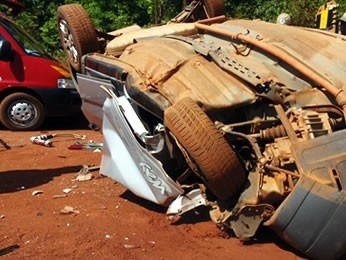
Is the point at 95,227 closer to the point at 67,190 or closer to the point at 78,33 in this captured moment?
the point at 67,190

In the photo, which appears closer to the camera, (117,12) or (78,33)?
(78,33)

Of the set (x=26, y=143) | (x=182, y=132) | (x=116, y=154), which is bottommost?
(x=26, y=143)

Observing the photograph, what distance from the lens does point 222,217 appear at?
480 centimetres

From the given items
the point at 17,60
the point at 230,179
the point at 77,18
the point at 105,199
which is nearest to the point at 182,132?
the point at 230,179

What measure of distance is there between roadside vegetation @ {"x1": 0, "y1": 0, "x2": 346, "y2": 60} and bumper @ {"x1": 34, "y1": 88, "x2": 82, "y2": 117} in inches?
179

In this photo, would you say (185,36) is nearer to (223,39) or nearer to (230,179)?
(223,39)

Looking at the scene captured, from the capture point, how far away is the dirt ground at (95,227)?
179 inches

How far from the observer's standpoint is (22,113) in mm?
9109

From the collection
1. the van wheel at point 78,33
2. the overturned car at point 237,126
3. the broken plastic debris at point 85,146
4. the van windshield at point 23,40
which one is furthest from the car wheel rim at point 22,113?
the overturned car at point 237,126

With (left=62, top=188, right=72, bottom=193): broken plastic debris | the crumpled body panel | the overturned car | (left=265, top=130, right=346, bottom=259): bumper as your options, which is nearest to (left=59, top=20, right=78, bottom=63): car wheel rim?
the overturned car

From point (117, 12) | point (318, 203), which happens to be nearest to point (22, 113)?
point (318, 203)

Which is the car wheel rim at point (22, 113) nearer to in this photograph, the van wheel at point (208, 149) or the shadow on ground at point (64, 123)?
the shadow on ground at point (64, 123)

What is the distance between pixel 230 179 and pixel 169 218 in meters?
0.78

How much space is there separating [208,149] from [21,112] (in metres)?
5.13
